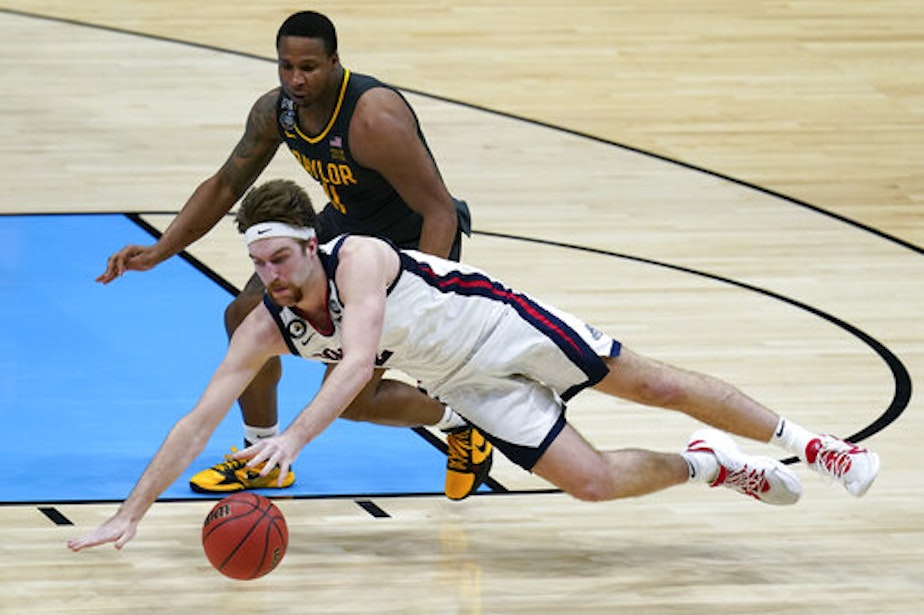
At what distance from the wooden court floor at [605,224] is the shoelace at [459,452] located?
16 cm

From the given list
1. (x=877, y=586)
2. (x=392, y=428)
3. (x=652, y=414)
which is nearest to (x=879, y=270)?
(x=652, y=414)

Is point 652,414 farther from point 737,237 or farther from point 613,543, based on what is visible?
point 737,237

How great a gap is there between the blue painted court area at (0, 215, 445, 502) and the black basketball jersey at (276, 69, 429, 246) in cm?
96

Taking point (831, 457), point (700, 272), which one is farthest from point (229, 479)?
point (700, 272)

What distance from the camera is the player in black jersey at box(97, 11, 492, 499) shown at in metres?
6.84

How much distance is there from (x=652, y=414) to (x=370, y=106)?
1993mm

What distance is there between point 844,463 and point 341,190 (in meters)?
1.94

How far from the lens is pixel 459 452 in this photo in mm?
7102

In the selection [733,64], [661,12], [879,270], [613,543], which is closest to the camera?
[613,543]

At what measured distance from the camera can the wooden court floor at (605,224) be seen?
21.4 ft

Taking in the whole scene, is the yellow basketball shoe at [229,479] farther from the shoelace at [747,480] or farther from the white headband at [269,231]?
the shoelace at [747,480]

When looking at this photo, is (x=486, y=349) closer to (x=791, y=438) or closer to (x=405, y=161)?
(x=405, y=161)

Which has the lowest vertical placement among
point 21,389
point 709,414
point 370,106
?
point 21,389

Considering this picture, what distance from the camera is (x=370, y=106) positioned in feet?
22.6
